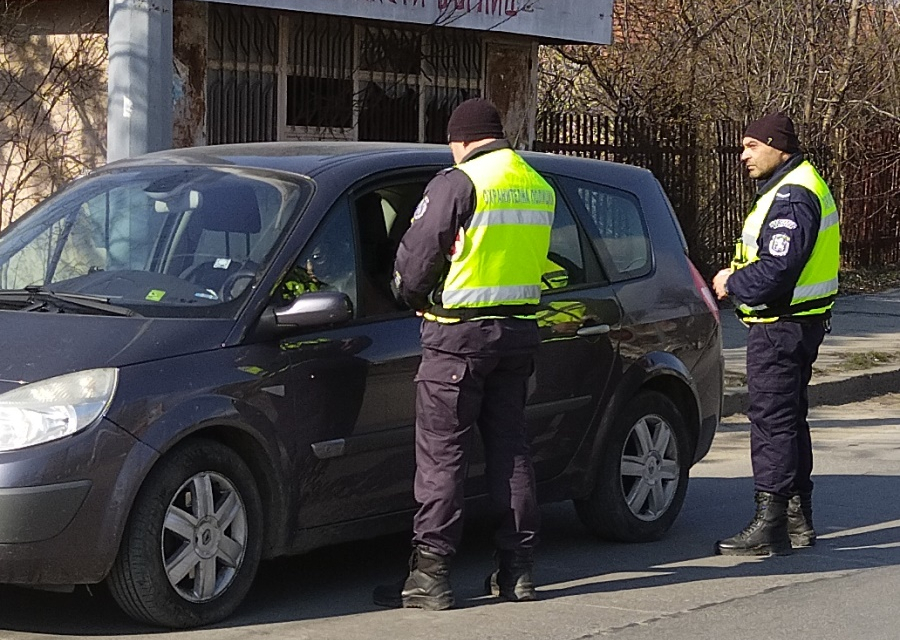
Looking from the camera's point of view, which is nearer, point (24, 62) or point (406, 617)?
point (406, 617)

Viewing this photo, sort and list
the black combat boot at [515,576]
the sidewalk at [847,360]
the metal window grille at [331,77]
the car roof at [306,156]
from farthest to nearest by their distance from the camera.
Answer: the metal window grille at [331,77]
the sidewalk at [847,360]
the car roof at [306,156]
the black combat boot at [515,576]

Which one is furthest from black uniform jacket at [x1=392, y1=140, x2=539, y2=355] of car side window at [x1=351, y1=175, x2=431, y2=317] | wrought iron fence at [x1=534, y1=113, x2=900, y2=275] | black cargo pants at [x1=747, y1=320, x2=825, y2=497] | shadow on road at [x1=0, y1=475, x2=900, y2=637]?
wrought iron fence at [x1=534, y1=113, x2=900, y2=275]

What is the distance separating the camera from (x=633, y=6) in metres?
20.1

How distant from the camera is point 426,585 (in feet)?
18.4

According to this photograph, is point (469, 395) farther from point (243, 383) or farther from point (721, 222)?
point (721, 222)

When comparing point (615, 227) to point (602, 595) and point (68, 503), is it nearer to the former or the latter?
point (602, 595)

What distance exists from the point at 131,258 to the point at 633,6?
15.4 metres

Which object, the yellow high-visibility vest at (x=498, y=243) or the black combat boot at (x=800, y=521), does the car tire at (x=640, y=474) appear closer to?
the black combat boot at (x=800, y=521)

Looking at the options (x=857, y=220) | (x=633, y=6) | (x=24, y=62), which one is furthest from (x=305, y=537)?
(x=857, y=220)

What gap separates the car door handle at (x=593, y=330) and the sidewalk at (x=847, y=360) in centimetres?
458

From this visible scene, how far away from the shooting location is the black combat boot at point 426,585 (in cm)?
560

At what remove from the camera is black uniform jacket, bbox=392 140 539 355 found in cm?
545

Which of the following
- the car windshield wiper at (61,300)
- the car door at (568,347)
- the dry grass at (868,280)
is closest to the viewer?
the car windshield wiper at (61,300)

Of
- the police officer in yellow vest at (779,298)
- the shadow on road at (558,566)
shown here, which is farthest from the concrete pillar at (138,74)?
the police officer in yellow vest at (779,298)
